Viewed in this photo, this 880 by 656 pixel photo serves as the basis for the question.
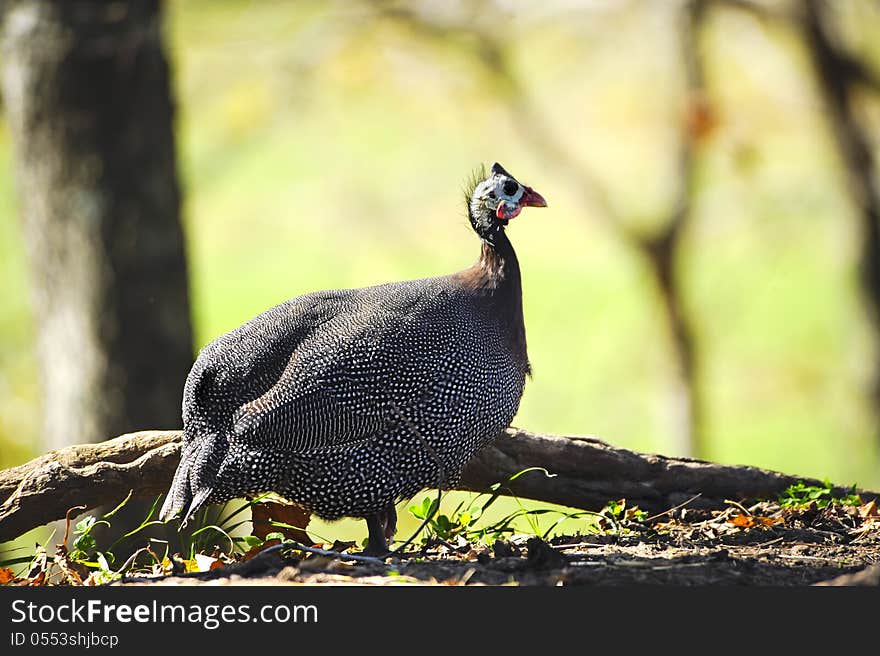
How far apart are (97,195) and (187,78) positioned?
15.3ft

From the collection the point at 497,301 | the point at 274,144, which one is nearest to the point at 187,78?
the point at 274,144

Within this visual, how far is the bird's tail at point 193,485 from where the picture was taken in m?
3.66

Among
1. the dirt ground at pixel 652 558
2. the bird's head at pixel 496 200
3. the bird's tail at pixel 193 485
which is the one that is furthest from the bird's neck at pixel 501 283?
the bird's tail at pixel 193 485

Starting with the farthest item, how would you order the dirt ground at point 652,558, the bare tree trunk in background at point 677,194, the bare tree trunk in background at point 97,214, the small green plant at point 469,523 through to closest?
the bare tree trunk in background at point 677,194, the bare tree trunk in background at point 97,214, the small green plant at point 469,523, the dirt ground at point 652,558

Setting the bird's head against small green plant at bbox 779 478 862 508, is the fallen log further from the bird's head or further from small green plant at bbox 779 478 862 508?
the bird's head

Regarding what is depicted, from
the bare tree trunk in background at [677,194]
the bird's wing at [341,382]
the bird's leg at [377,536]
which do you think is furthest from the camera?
the bare tree trunk in background at [677,194]

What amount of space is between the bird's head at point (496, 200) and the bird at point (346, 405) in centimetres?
42

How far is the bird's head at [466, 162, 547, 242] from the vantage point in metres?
4.23

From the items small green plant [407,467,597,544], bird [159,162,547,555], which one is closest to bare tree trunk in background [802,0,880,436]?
small green plant [407,467,597,544]

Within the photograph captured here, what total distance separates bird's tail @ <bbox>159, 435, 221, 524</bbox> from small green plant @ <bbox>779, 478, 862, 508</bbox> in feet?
7.92

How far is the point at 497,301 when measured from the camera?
13.7ft

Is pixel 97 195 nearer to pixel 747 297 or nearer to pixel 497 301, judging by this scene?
pixel 497 301

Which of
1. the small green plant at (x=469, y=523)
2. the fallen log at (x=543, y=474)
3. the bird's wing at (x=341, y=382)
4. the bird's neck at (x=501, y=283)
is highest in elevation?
the bird's neck at (x=501, y=283)

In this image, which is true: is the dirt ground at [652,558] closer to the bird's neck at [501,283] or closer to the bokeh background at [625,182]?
the bird's neck at [501,283]
